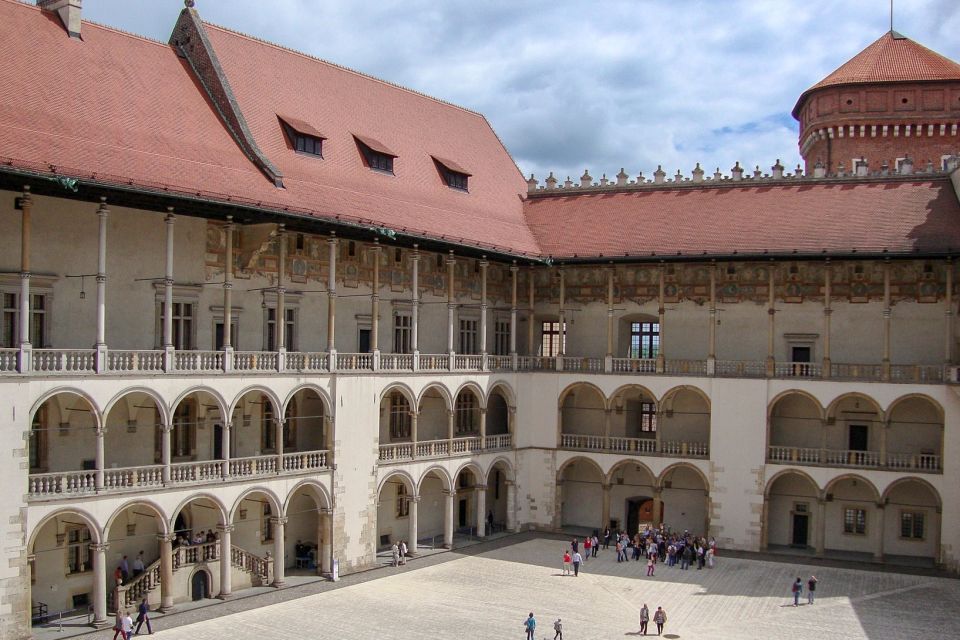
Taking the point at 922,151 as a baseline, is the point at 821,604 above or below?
below

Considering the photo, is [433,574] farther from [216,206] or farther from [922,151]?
[922,151]

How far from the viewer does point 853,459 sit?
1492 inches

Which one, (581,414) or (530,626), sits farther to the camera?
(581,414)

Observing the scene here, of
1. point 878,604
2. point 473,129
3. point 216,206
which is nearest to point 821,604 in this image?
point 878,604

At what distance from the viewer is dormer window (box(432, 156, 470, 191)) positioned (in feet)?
140

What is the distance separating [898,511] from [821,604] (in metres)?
8.59

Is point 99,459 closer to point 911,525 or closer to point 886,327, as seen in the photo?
point 886,327

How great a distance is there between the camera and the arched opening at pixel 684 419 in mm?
41219

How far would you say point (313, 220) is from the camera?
31.5 m

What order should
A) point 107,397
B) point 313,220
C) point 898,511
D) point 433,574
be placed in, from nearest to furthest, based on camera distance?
point 107,397, point 313,220, point 433,574, point 898,511

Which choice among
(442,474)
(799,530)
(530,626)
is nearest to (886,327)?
(799,530)

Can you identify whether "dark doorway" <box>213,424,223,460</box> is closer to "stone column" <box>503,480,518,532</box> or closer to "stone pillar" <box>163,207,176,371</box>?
"stone pillar" <box>163,207,176,371</box>

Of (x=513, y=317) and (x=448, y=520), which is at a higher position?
(x=513, y=317)

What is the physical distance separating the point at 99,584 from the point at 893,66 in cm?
4319
